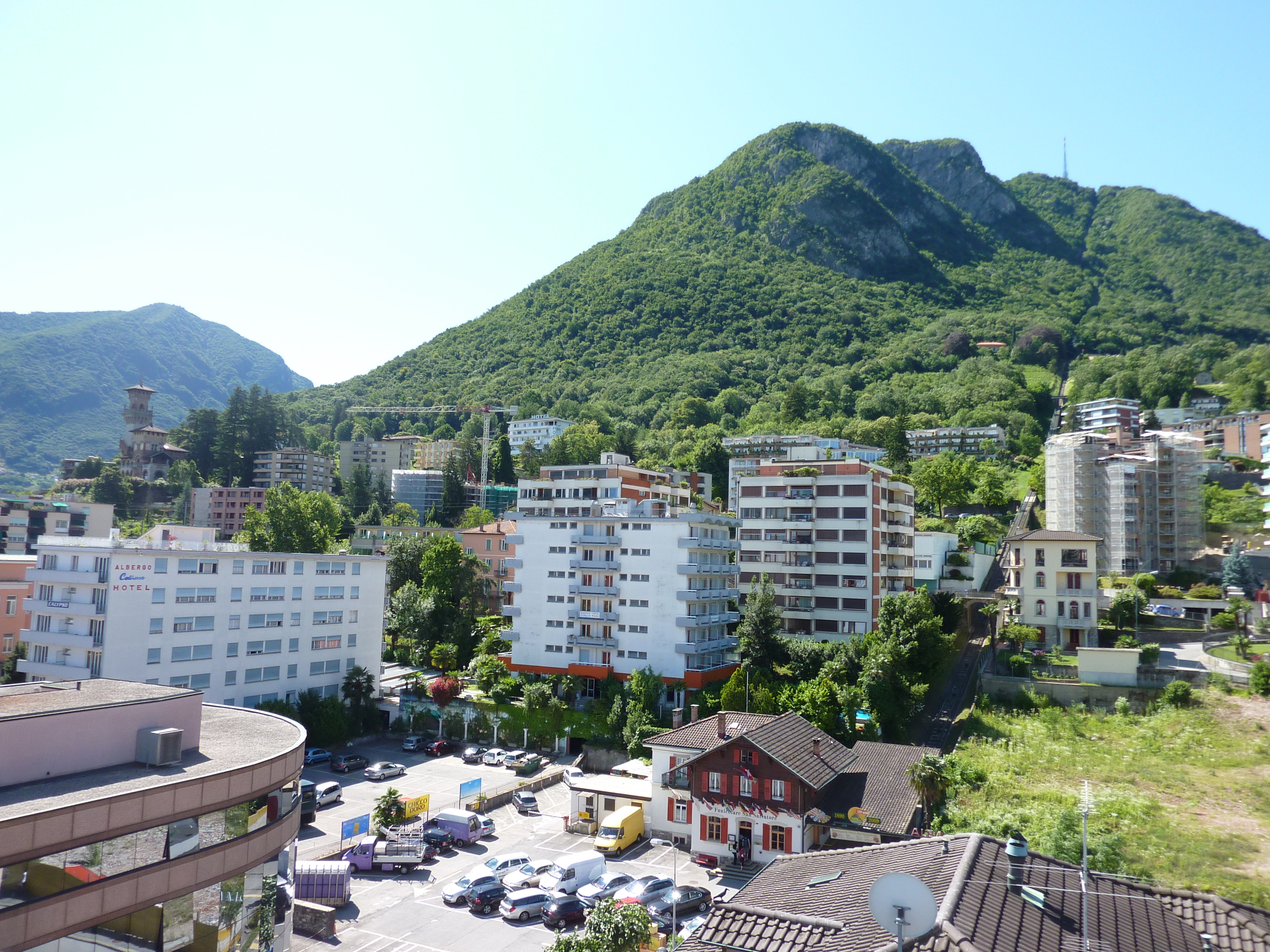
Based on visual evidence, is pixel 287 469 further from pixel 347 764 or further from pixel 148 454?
pixel 347 764

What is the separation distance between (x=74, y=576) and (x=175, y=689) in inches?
1565

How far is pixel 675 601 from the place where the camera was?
196 ft

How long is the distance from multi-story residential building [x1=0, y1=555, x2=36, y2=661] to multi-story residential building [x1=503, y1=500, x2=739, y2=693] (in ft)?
141

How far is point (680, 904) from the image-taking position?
32.6 meters

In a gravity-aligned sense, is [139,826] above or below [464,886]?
above

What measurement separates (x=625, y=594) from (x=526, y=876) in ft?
93.2

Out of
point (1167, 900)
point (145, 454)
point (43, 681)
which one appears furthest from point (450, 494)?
point (1167, 900)

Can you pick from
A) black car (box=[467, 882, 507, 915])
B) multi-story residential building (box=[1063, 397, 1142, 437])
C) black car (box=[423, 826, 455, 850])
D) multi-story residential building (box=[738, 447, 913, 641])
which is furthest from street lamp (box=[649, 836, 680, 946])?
multi-story residential building (box=[1063, 397, 1142, 437])

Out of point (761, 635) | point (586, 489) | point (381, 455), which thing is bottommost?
point (761, 635)

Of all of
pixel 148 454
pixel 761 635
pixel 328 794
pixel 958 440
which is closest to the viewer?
pixel 328 794

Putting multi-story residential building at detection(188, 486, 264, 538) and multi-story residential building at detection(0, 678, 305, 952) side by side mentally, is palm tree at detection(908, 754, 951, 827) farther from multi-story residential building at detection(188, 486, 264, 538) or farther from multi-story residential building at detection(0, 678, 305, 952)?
multi-story residential building at detection(188, 486, 264, 538)

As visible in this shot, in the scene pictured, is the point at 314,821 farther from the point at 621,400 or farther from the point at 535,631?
the point at 621,400

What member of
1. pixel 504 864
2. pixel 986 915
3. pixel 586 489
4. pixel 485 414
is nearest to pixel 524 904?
pixel 504 864

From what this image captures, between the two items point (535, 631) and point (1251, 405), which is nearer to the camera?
point (535, 631)
